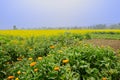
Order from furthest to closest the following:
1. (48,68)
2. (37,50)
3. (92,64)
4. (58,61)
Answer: (37,50) < (92,64) < (58,61) < (48,68)

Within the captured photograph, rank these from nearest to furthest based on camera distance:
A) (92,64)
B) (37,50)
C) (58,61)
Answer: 1. (58,61)
2. (92,64)
3. (37,50)

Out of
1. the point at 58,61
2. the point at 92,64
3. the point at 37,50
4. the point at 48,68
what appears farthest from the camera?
the point at 37,50

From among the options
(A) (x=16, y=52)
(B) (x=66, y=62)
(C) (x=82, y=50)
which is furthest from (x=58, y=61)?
(A) (x=16, y=52)

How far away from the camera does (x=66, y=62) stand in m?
5.12

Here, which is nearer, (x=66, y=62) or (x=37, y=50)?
(x=66, y=62)

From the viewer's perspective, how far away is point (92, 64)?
5645mm

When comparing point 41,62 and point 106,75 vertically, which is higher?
point 41,62

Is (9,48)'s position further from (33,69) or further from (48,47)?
(33,69)

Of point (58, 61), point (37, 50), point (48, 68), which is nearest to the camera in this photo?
point (48, 68)

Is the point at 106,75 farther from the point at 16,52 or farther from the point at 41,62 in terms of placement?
the point at 16,52

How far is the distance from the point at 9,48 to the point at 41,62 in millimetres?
3153

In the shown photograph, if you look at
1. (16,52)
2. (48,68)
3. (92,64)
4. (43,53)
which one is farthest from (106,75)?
(16,52)

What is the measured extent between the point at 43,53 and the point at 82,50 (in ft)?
6.82

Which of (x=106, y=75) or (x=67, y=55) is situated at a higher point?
(x=67, y=55)
